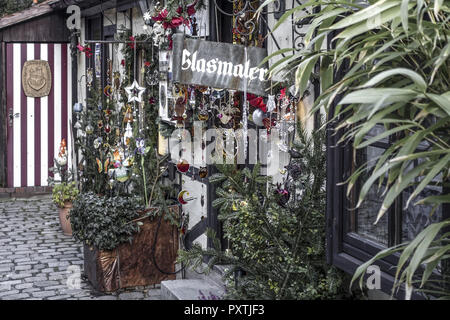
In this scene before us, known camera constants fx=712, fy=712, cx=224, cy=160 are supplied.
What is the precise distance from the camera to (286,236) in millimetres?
4012

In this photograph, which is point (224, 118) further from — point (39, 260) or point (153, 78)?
point (39, 260)

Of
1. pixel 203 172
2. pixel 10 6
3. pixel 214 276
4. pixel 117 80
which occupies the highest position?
pixel 10 6

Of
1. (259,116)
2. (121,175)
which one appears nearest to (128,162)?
(121,175)

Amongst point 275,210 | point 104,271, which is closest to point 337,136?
point 275,210

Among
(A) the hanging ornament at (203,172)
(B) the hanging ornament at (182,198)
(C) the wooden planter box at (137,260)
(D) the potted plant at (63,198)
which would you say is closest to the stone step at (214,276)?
(C) the wooden planter box at (137,260)

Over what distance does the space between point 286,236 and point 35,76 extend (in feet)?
28.4

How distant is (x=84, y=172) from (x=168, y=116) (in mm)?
2277

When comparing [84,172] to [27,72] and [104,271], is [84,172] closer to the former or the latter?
[104,271]

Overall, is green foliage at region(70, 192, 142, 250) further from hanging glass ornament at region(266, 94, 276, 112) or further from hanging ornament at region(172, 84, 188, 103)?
hanging glass ornament at region(266, 94, 276, 112)

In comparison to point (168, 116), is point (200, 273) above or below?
below

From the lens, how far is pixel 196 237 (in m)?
6.49

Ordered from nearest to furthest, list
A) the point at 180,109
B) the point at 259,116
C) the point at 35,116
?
the point at 259,116 → the point at 180,109 → the point at 35,116

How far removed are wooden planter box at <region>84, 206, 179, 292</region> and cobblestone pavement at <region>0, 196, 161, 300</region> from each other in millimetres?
91
